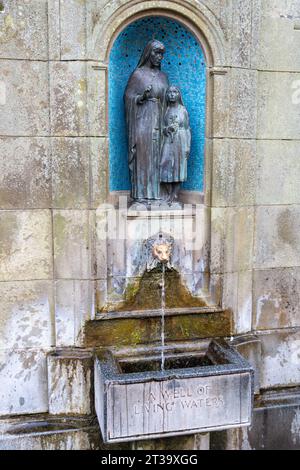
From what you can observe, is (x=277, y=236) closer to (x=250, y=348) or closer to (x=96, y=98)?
(x=250, y=348)

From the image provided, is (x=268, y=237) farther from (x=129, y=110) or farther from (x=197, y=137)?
(x=129, y=110)

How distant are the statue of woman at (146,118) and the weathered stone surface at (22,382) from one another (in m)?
2.05

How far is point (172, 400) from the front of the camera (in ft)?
14.8

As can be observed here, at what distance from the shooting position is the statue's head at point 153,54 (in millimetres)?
5355

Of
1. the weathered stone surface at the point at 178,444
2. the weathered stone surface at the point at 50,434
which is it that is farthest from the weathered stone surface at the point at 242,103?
the weathered stone surface at the point at 50,434

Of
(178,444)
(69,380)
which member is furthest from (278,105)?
(178,444)

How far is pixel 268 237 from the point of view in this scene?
18.8 ft

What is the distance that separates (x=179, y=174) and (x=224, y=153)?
54 centimetres

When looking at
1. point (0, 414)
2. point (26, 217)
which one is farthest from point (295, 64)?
point (0, 414)

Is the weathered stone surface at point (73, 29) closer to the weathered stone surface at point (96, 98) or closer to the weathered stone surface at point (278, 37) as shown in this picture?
the weathered stone surface at point (96, 98)

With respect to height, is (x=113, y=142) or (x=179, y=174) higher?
(x=113, y=142)

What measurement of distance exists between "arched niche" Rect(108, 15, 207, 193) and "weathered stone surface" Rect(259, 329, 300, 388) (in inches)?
74.5

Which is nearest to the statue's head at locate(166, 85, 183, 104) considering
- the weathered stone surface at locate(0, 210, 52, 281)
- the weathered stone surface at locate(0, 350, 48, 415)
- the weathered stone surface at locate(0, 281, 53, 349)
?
the weathered stone surface at locate(0, 210, 52, 281)

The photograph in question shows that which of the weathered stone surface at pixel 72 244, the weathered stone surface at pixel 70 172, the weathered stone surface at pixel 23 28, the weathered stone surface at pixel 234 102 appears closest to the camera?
the weathered stone surface at pixel 23 28
